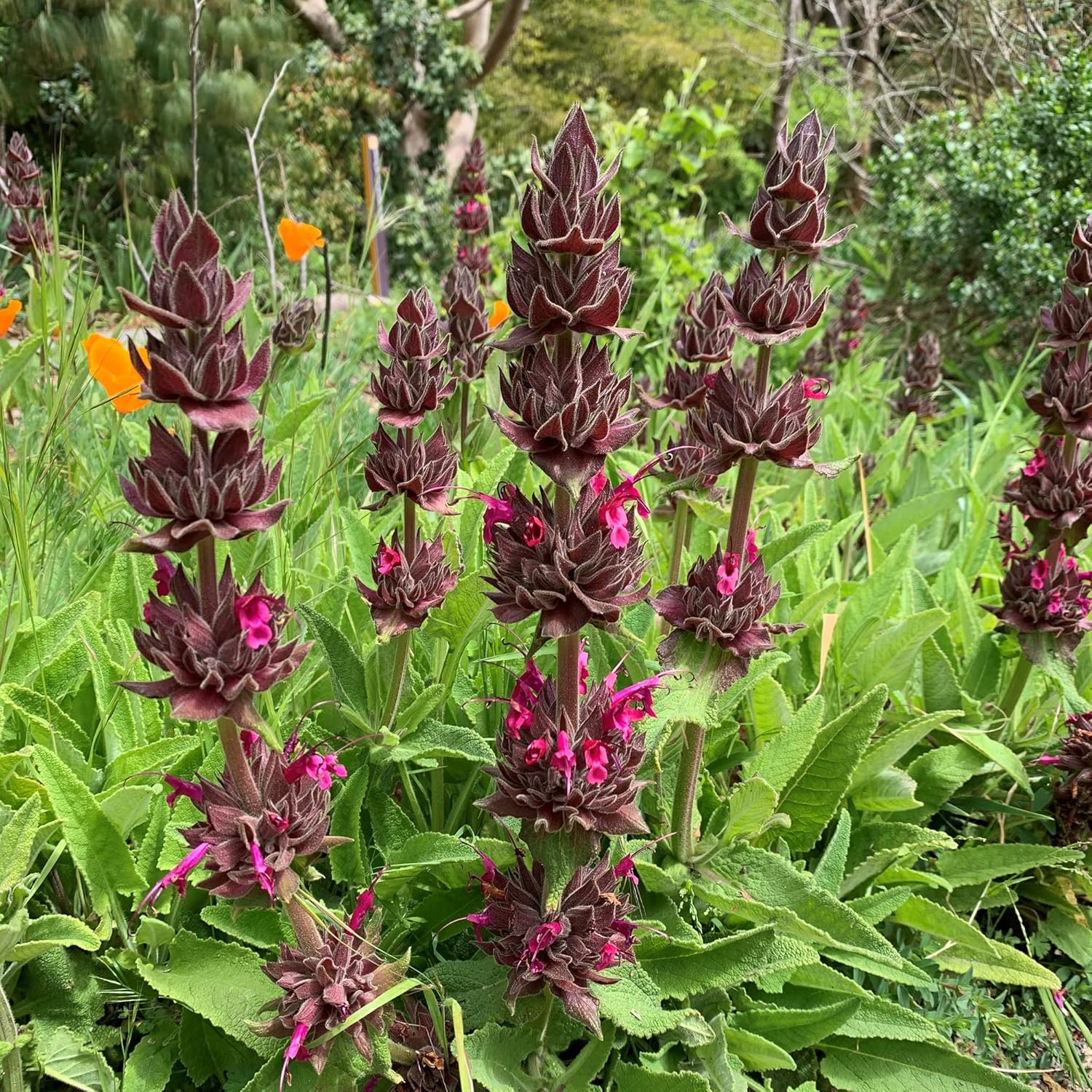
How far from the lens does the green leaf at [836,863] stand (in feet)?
5.86

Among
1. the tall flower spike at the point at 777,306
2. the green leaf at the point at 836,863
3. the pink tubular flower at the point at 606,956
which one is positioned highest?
the tall flower spike at the point at 777,306

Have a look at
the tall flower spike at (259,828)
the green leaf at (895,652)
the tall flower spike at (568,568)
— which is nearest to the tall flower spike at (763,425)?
the tall flower spike at (568,568)

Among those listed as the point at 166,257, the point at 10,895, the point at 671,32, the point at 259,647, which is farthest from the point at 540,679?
the point at 671,32

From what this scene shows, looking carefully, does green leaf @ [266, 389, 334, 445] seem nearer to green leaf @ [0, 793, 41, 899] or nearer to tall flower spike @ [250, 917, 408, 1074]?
green leaf @ [0, 793, 41, 899]

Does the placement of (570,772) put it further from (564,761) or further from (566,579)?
(566,579)

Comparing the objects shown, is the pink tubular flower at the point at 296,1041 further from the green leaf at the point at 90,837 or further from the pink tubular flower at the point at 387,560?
the pink tubular flower at the point at 387,560

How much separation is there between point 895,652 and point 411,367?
131 centimetres

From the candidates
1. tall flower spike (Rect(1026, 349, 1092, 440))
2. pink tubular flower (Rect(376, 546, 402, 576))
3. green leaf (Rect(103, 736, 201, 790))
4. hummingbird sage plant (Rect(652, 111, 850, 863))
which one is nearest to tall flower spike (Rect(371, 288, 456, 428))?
pink tubular flower (Rect(376, 546, 402, 576))

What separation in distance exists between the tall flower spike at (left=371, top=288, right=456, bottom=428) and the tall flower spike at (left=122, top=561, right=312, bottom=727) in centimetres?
60

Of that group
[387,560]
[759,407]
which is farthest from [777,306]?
[387,560]

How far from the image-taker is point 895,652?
84.4 inches

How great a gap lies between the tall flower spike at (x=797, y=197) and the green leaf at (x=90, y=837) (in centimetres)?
135

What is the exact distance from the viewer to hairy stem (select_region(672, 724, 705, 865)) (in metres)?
1.58

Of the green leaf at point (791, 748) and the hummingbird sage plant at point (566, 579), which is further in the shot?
the green leaf at point (791, 748)
